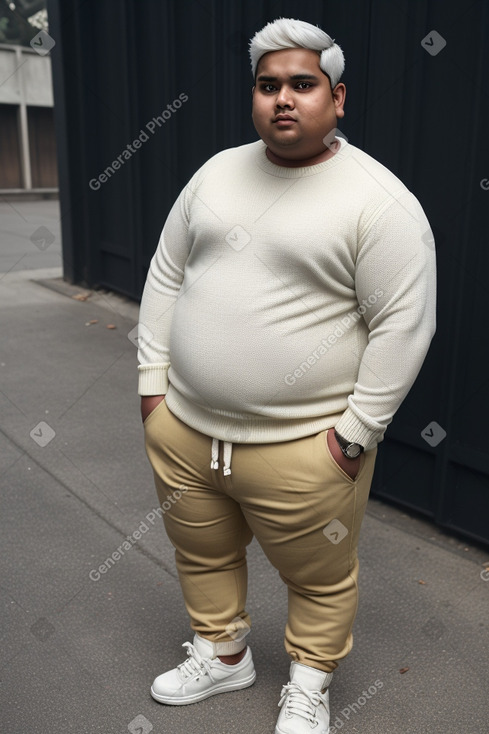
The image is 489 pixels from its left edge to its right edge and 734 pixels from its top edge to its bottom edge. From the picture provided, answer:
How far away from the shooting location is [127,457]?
4449 millimetres

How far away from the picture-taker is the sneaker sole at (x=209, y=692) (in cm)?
263

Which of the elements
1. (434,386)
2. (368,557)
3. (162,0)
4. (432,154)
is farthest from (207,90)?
(368,557)

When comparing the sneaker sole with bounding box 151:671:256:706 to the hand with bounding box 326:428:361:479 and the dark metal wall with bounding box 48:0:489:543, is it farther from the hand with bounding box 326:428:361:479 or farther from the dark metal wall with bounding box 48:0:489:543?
the dark metal wall with bounding box 48:0:489:543

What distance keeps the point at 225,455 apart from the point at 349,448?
0.35 metres

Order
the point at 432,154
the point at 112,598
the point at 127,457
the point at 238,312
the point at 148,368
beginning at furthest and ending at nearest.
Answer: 1. the point at 127,457
2. the point at 432,154
3. the point at 112,598
4. the point at 148,368
5. the point at 238,312

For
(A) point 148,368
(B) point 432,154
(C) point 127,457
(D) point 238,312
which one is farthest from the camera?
(C) point 127,457

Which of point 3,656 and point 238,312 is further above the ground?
point 238,312

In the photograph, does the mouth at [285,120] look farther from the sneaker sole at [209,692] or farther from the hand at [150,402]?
the sneaker sole at [209,692]

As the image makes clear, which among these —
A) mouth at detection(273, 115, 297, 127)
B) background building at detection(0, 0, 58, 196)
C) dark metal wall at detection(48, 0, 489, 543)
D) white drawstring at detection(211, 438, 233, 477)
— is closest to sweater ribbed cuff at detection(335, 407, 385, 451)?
white drawstring at detection(211, 438, 233, 477)

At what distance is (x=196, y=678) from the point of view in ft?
8.70

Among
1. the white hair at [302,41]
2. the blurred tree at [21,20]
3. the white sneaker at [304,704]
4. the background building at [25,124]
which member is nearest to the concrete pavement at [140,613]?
the white sneaker at [304,704]

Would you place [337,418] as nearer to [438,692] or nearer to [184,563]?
[184,563]

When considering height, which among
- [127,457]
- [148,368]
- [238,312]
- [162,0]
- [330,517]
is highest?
[162,0]

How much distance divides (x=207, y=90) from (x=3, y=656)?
13.5 ft
